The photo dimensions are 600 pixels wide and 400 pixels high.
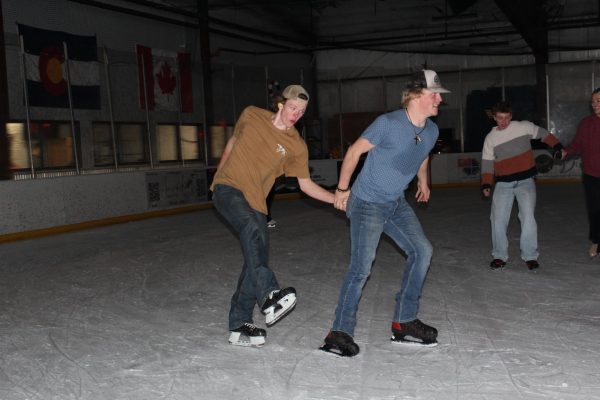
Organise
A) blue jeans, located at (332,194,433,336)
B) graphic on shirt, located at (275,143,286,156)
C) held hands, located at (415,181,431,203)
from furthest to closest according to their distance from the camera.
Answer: held hands, located at (415,181,431,203)
graphic on shirt, located at (275,143,286,156)
blue jeans, located at (332,194,433,336)

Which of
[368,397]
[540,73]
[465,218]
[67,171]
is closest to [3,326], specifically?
[368,397]

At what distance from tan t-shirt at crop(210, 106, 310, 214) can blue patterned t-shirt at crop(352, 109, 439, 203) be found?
1.50 ft

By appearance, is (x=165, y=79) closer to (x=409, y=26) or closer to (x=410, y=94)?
(x=409, y=26)

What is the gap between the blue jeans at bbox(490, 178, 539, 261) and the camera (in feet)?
19.0

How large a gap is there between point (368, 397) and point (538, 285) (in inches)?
110

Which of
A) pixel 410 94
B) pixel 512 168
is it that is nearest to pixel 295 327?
pixel 410 94

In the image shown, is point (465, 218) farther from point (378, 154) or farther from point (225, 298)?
point (378, 154)

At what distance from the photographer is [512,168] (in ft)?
19.0

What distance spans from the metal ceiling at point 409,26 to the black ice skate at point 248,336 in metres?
15.4

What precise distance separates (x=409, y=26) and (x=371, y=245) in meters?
19.3

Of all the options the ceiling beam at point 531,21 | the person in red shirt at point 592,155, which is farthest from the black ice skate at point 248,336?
the ceiling beam at point 531,21

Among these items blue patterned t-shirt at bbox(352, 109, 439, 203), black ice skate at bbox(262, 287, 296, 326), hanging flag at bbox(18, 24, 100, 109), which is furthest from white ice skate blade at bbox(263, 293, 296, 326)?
hanging flag at bbox(18, 24, 100, 109)

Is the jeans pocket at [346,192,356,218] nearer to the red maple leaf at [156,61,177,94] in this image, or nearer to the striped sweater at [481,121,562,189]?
the striped sweater at [481,121,562,189]

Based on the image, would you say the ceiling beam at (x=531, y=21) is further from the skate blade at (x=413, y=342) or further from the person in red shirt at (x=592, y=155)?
the skate blade at (x=413, y=342)
